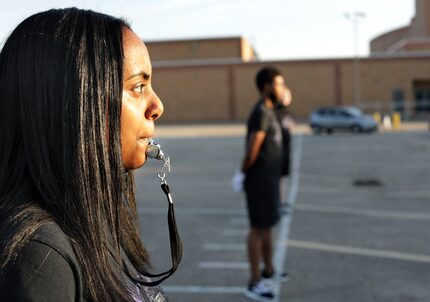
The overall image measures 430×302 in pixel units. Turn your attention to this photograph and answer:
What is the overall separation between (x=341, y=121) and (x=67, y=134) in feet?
100

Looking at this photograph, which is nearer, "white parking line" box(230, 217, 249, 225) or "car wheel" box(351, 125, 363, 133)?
"white parking line" box(230, 217, 249, 225)

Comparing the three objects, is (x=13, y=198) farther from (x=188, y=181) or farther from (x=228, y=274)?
(x=188, y=181)

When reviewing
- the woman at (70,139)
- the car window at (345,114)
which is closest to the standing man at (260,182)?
the woman at (70,139)

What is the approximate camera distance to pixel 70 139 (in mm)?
1092

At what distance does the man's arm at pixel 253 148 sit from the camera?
4703 mm

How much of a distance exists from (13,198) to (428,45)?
5331 cm

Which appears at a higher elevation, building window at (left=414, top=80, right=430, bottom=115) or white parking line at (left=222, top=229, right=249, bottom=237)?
building window at (left=414, top=80, right=430, bottom=115)

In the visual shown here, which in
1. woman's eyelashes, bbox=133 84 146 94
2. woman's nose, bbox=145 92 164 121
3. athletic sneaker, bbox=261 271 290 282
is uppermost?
woman's eyelashes, bbox=133 84 146 94

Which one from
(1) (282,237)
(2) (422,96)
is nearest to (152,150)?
(1) (282,237)

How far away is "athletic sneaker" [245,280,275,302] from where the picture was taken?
4.68 metres

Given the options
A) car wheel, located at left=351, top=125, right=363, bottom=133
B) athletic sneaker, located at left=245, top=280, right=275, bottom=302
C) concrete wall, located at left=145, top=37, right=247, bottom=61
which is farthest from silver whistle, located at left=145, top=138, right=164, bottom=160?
concrete wall, located at left=145, top=37, right=247, bottom=61

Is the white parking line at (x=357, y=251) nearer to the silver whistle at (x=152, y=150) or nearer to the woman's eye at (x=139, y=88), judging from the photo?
the silver whistle at (x=152, y=150)

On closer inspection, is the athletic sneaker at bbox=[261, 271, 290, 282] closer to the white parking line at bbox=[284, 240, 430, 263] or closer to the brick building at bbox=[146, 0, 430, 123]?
the white parking line at bbox=[284, 240, 430, 263]

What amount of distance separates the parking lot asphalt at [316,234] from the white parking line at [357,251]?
0.04ft
